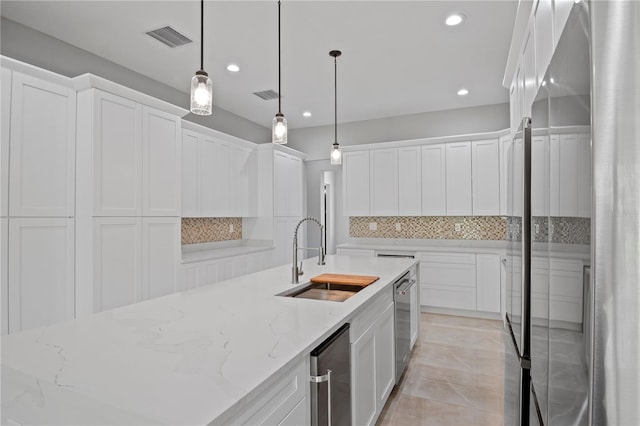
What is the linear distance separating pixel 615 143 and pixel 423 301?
4.90m

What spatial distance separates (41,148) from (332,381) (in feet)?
9.38

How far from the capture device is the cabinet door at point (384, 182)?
5586mm

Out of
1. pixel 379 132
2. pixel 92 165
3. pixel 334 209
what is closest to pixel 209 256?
pixel 92 165

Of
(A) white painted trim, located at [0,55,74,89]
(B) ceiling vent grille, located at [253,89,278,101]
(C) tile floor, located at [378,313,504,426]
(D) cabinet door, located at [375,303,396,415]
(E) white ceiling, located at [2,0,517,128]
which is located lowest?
(C) tile floor, located at [378,313,504,426]

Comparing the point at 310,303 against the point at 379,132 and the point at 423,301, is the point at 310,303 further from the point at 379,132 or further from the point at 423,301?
the point at 379,132

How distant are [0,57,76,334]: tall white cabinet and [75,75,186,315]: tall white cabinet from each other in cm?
9

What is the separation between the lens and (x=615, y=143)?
575 millimetres

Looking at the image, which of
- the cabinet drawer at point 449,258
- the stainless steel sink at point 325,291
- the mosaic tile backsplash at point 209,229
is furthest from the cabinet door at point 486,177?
the mosaic tile backsplash at point 209,229

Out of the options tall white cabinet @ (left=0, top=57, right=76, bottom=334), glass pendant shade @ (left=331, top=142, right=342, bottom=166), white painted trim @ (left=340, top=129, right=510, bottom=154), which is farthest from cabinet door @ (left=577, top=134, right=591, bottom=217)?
white painted trim @ (left=340, top=129, right=510, bottom=154)

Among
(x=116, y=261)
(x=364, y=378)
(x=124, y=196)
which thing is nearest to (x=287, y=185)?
(x=124, y=196)

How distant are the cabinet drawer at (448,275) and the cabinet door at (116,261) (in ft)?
12.1

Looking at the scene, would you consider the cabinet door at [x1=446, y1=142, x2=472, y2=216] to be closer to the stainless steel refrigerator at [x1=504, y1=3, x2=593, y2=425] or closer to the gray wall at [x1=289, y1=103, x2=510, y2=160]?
the gray wall at [x1=289, y1=103, x2=510, y2=160]

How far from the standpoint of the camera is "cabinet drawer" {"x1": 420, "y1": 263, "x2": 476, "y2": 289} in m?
4.90

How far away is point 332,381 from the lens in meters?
1.47
